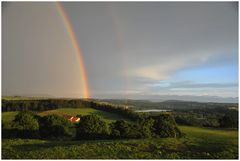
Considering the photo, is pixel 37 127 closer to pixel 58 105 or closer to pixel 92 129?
pixel 92 129

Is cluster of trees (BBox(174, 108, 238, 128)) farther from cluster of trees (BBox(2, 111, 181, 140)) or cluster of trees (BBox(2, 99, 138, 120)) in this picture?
cluster of trees (BBox(2, 99, 138, 120))

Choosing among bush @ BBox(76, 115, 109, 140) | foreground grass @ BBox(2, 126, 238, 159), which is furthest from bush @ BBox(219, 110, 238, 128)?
bush @ BBox(76, 115, 109, 140)

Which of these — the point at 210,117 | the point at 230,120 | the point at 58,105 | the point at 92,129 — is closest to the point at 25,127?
the point at 92,129

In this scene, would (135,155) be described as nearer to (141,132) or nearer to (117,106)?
(141,132)

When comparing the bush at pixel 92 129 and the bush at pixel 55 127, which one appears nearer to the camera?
the bush at pixel 92 129

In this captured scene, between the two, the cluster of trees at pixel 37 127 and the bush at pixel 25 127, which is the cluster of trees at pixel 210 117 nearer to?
the cluster of trees at pixel 37 127

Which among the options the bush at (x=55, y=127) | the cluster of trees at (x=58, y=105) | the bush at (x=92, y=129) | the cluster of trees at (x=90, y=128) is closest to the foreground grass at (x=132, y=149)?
the cluster of trees at (x=90, y=128)
